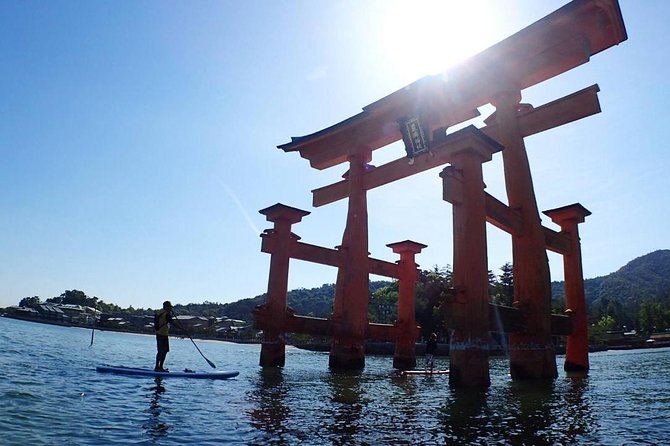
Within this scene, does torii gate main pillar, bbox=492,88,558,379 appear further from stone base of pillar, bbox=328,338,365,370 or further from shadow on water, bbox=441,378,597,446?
stone base of pillar, bbox=328,338,365,370

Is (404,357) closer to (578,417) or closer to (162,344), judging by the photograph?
(162,344)

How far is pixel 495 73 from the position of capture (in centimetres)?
1593

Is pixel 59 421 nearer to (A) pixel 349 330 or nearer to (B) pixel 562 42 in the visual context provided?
(A) pixel 349 330

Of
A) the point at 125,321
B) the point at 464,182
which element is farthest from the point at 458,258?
the point at 125,321

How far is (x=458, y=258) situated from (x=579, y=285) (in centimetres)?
1007

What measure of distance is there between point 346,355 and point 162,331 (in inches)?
338

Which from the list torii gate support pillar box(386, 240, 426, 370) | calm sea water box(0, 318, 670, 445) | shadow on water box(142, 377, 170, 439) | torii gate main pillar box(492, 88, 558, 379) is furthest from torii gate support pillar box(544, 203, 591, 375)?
shadow on water box(142, 377, 170, 439)

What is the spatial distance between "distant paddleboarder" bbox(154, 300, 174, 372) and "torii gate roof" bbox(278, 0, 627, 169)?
10.9 metres

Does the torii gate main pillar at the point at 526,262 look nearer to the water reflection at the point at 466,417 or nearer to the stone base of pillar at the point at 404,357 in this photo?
the water reflection at the point at 466,417

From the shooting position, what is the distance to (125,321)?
84.8 m

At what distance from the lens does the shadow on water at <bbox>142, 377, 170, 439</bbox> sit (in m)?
5.73

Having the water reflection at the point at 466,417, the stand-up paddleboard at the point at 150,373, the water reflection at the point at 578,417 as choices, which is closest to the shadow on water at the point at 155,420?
the stand-up paddleboard at the point at 150,373

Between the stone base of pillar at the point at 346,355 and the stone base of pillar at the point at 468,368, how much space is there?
7.78m

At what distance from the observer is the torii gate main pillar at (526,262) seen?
14.2 meters
